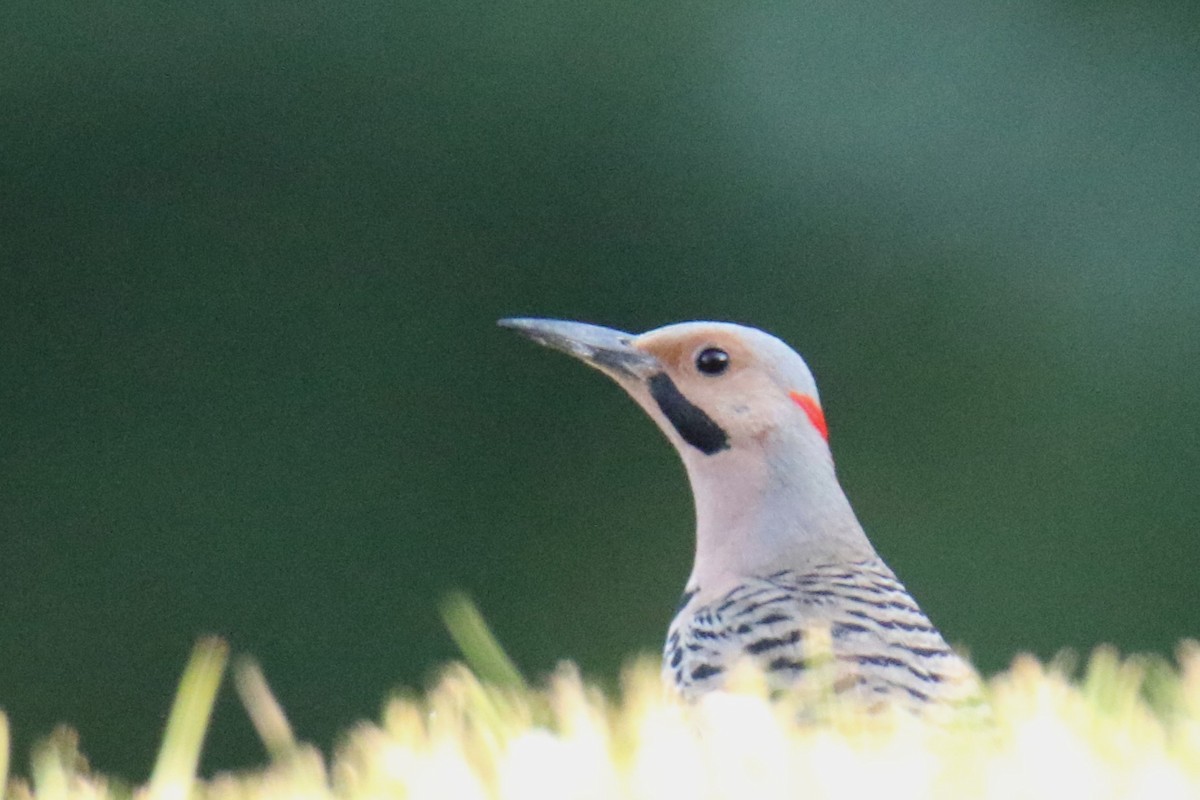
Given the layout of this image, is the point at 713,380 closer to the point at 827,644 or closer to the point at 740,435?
the point at 740,435

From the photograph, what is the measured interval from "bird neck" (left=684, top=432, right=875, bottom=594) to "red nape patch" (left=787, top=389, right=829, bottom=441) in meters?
0.04

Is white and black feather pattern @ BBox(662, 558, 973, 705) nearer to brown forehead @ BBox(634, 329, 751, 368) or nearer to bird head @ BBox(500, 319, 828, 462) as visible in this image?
bird head @ BBox(500, 319, 828, 462)

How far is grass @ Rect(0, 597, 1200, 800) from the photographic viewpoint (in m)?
1.39

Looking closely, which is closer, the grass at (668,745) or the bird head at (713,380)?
the grass at (668,745)

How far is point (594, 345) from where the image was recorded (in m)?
3.08

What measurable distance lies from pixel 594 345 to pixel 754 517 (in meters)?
0.42

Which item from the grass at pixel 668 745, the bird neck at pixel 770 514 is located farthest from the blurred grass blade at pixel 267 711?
the bird neck at pixel 770 514

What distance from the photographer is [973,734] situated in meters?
1.75

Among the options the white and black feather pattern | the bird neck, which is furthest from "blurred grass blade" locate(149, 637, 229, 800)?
the bird neck

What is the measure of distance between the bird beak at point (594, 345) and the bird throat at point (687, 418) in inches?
1.2

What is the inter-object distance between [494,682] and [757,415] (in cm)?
127

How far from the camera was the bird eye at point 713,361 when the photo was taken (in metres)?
2.98

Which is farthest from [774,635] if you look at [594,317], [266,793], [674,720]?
[594,317]

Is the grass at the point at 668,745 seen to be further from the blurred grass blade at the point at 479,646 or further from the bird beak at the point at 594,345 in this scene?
the bird beak at the point at 594,345
